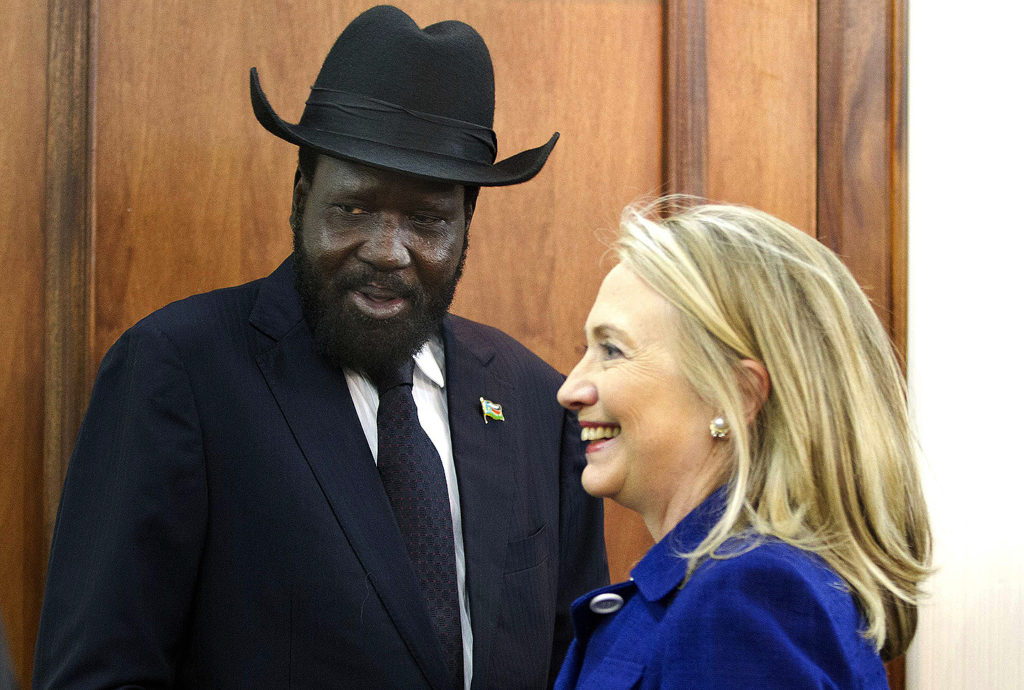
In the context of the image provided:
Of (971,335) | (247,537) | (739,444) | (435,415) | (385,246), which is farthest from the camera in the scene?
(971,335)

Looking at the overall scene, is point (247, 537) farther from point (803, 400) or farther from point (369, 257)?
point (803, 400)

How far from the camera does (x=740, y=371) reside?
113 centimetres

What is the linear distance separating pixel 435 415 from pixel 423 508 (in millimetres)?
198

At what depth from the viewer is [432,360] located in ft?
5.42

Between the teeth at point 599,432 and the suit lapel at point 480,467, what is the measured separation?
1.07 ft

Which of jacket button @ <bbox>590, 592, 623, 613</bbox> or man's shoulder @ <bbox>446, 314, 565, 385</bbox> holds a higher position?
man's shoulder @ <bbox>446, 314, 565, 385</bbox>

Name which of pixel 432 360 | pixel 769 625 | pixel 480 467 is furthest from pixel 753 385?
pixel 432 360

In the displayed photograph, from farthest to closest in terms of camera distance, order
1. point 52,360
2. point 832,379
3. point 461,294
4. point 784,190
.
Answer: point 784,190
point 461,294
point 52,360
point 832,379

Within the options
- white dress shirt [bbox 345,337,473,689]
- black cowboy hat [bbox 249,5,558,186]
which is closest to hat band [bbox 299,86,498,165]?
black cowboy hat [bbox 249,5,558,186]

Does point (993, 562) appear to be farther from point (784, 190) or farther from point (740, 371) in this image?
point (740, 371)

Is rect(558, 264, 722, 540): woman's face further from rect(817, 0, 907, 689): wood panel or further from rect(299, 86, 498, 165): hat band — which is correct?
rect(817, 0, 907, 689): wood panel

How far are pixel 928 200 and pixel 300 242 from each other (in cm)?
123

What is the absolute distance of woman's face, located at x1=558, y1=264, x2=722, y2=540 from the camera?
117 cm

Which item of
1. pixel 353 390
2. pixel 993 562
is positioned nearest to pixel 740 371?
pixel 353 390
